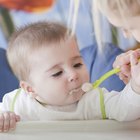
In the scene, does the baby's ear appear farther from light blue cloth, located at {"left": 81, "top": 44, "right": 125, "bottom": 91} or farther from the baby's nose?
light blue cloth, located at {"left": 81, "top": 44, "right": 125, "bottom": 91}

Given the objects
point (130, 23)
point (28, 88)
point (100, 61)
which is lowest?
point (100, 61)

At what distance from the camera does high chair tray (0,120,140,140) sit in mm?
650

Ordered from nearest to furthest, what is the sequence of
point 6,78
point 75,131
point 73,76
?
point 75,131, point 73,76, point 6,78

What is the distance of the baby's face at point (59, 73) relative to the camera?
2.57ft

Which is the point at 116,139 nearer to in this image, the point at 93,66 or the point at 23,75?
the point at 23,75

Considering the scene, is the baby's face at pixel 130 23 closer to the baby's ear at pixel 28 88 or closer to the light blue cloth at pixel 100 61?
the baby's ear at pixel 28 88

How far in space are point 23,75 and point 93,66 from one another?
42cm

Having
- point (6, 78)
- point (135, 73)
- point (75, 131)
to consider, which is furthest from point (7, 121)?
point (6, 78)

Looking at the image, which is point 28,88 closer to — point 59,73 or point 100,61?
point 59,73

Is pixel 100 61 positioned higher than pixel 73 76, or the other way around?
pixel 73 76

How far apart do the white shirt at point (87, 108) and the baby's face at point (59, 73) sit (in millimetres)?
16

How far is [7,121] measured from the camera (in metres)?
0.67

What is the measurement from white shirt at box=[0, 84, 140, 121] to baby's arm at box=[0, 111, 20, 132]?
99mm

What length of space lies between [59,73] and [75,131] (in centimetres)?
16
